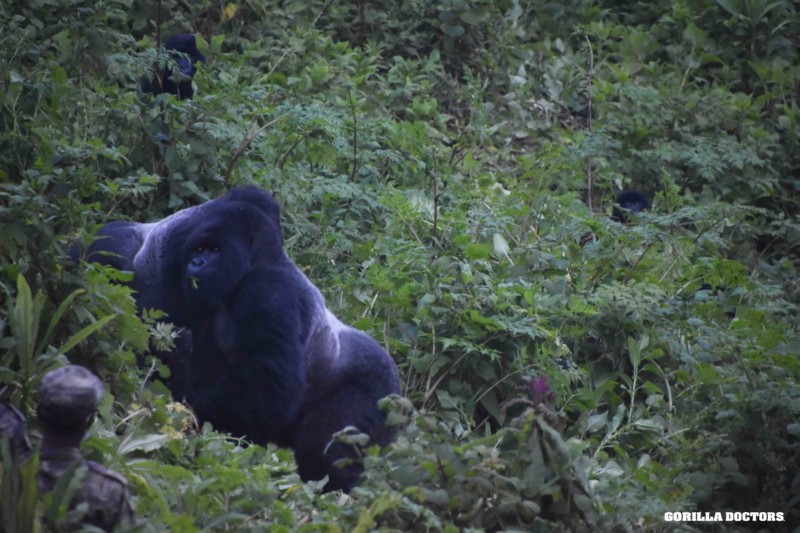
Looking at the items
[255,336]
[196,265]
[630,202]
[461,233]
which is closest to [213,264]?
[196,265]

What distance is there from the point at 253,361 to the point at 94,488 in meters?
1.00

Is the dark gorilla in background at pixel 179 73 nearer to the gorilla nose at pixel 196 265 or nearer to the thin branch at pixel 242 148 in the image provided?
the thin branch at pixel 242 148

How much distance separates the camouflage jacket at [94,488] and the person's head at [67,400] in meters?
0.05

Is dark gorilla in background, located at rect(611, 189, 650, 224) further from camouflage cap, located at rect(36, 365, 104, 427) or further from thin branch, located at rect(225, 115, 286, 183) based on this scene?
camouflage cap, located at rect(36, 365, 104, 427)

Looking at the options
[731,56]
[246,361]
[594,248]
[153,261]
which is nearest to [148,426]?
[246,361]

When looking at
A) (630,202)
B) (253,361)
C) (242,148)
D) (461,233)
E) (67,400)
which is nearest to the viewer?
(67,400)

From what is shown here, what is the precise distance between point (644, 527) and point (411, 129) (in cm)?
275

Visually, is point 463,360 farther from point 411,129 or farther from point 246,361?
point 411,129

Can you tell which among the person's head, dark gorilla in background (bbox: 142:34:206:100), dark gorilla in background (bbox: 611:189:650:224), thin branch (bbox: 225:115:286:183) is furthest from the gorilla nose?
dark gorilla in background (bbox: 611:189:650:224)

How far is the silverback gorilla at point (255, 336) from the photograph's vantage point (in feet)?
10.6

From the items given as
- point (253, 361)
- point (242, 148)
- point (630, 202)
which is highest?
point (242, 148)

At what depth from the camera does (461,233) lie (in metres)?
4.67

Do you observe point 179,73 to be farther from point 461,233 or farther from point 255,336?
point 255,336

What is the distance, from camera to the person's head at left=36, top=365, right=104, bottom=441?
2193mm
